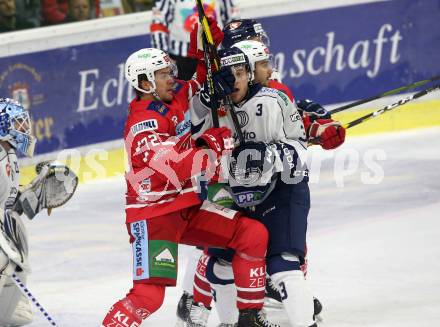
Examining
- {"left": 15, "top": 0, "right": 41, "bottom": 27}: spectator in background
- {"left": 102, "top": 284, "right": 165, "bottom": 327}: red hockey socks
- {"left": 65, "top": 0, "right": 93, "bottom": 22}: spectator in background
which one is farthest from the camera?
{"left": 65, "top": 0, "right": 93, "bottom": 22}: spectator in background

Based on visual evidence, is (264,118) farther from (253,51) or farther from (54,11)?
(54,11)

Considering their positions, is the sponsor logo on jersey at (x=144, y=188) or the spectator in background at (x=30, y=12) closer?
the sponsor logo on jersey at (x=144, y=188)

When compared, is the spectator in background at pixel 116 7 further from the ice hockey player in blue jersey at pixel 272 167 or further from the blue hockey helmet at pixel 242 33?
the ice hockey player in blue jersey at pixel 272 167

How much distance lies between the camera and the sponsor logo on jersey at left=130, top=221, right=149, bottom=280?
14.4 feet

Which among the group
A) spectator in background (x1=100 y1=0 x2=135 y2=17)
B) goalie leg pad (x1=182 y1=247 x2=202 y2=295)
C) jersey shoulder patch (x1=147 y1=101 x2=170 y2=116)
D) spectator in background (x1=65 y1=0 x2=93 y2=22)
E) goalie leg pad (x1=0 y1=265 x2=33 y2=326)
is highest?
spectator in background (x1=100 y1=0 x2=135 y2=17)

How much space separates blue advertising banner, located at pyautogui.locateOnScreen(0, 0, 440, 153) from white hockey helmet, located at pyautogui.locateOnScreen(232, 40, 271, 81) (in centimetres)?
363

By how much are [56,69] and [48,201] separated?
133 inches

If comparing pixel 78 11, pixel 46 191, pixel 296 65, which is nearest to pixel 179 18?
pixel 78 11

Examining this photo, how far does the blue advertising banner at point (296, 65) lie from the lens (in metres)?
8.27

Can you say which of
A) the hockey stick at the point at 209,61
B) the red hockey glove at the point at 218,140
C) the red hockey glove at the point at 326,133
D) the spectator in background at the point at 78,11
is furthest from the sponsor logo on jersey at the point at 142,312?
the spectator in background at the point at 78,11

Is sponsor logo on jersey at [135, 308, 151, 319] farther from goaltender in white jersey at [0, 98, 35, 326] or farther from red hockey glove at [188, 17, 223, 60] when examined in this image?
red hockey glove at [188, 17, 223, 60]

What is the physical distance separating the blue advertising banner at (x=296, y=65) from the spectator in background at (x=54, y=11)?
1.33 ft

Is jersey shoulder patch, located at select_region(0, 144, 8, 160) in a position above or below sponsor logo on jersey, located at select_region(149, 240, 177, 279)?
above

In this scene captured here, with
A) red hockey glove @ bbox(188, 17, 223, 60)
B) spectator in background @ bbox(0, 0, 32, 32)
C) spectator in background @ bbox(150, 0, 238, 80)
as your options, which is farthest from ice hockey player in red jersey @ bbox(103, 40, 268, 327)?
spectator in background @ bbox(0, 0, 32, 32)
